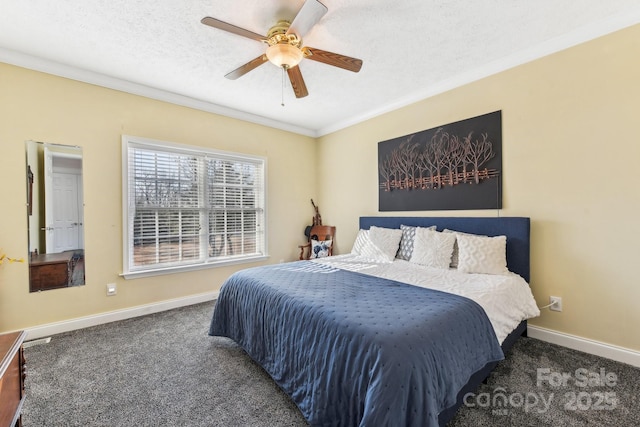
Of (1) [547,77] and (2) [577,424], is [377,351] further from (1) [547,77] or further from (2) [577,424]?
(1) [547,77]

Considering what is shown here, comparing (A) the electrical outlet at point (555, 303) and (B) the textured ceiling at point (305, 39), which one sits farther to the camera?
(A) the electrical outlet at point (555, 303)

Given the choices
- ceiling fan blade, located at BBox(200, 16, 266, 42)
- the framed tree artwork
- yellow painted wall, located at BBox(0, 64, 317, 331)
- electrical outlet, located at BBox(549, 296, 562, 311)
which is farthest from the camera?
the framed tree artwork

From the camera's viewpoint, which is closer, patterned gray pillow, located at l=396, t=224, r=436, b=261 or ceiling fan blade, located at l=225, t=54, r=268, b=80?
ceiling fan blade, located at l=225, t=54, r=268, b=80

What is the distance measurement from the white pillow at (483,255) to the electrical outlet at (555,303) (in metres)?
0.46

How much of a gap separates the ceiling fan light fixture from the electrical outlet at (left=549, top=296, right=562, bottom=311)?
9.84 feet

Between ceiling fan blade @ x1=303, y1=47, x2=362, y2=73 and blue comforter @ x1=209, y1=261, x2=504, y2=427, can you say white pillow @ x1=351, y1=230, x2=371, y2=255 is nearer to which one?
blue comforter @ x1=209, y1=261, x2=504, y2=427

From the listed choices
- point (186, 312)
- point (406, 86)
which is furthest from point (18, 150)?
point (406, 86)

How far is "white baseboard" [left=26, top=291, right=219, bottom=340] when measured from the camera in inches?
101

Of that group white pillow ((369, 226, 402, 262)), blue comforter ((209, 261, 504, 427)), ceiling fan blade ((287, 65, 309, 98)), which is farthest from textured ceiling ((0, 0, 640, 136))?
blue comforter ((209, 261, 504, 427))

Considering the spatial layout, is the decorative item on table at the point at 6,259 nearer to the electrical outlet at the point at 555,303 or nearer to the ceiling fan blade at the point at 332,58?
the ceiling fan blade at the point at 332,58

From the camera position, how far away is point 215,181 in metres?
3.76

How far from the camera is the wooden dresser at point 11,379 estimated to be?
99cm

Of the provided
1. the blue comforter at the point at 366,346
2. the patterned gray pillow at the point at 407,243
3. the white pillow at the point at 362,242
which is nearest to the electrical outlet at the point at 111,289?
the blue comforter at the point at 366,346

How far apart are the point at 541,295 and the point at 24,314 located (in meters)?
4.86
